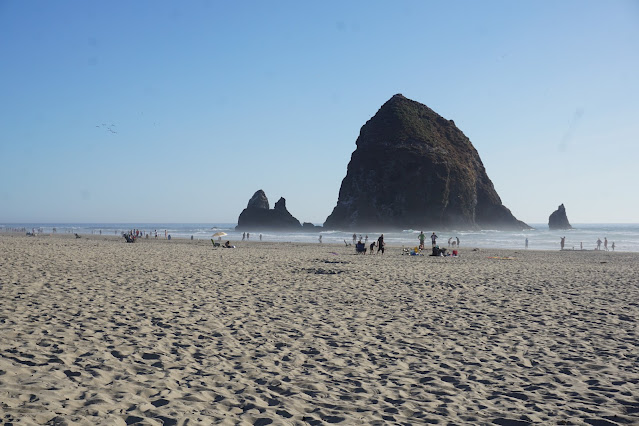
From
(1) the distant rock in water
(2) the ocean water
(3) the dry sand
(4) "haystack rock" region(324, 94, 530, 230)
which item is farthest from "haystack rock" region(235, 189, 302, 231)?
(3) the dry sand

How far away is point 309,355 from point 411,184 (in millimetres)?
90423

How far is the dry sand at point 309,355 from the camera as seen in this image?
4426 millimetres

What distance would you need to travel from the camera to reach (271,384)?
→ 17.0 ft

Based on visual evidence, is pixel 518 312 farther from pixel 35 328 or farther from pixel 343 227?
pixel 343 227

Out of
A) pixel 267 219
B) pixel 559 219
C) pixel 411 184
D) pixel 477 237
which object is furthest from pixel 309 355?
pixel 559 219

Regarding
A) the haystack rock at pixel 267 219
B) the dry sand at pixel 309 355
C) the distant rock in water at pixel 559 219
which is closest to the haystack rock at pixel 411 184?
the haystack rock at pixel 267 219

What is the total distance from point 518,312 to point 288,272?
346 inches

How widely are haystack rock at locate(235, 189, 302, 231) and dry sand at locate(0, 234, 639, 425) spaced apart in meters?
106

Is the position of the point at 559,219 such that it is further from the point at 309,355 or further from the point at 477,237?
the point at 309,355

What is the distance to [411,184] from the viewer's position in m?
94.1

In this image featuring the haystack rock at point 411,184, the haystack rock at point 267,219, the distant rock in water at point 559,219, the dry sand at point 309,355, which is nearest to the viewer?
the dry sand at point 309,355

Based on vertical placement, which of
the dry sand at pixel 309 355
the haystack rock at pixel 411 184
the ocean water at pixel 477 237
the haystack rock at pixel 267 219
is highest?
the haystack rock at pixel 411 184

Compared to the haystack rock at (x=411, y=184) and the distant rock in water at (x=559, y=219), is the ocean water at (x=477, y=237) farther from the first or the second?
the distant rock in water at (x=559, y=219)

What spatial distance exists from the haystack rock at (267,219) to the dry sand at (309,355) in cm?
10627
